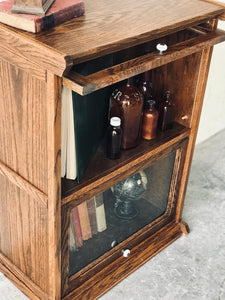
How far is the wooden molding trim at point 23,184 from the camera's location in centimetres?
166

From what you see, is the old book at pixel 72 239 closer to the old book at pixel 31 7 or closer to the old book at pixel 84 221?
the old book at pixel 84 221

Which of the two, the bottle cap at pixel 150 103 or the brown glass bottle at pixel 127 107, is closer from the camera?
the brown glass bottle at pixel 127 107

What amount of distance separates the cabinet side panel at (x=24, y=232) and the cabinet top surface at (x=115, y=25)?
595 millimetres

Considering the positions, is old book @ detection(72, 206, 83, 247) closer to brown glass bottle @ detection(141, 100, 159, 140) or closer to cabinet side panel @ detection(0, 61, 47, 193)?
cabinet side panel @ detection(0, 61, 47, 193)

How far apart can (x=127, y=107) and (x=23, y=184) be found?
0.50 meters

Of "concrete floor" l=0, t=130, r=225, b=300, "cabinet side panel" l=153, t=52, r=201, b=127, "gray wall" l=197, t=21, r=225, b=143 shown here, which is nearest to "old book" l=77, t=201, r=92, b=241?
"concrete floor" l=0, t=130, r=225, b=300

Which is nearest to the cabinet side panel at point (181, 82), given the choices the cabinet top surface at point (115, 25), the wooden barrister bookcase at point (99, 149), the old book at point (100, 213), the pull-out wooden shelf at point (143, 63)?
the wooden barrister bookcase at point (99, 149)

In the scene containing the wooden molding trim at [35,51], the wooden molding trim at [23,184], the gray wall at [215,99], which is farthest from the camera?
the gray wall at [215,99]

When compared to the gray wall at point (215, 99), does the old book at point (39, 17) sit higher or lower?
higher

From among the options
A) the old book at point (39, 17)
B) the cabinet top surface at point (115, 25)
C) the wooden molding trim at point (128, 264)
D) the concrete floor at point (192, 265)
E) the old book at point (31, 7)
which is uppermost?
the old book at point (31, 7)

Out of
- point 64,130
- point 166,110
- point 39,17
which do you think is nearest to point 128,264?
point 166,110

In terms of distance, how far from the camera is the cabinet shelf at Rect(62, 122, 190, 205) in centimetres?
172

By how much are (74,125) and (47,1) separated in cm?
42

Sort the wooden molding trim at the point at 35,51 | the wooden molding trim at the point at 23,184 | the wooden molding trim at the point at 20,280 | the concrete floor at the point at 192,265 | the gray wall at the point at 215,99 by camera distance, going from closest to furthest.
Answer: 1. the wooden molding trim at the point at 35,51
2. the wooden molding trim at the point at 23,184
3. the wooden molding trim at the point at 20,280
4. the concrete floor at the point at 192,265
5. the gray wall at the point at 215,99
